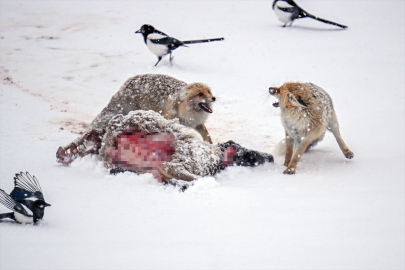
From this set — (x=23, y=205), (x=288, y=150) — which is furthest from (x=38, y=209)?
(x=288, y=150)

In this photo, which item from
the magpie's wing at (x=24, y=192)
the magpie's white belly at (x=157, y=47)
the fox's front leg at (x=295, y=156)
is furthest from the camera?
the magpie's white belly at (x=157, y=47)

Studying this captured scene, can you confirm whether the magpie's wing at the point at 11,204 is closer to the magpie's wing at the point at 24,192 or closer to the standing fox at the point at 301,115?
the magpie's wing at the point at 24,192

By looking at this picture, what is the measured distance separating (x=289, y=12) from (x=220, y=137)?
20.0 feet

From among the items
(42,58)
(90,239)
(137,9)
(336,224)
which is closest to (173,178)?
(90,239)

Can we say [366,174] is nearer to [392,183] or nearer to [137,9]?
[392,183]

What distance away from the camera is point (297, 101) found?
475cm

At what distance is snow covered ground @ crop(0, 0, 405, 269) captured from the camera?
104 inches

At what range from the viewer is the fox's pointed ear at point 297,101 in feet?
15.5

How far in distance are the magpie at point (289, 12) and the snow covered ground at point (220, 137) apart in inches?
14.3

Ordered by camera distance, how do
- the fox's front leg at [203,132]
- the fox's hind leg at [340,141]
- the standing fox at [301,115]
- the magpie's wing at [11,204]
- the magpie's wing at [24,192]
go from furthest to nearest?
1. the fox's front leg at [203,132]
2. the fox's hind leg at [340,141]
3. the standing fox at [301,115]
4. the magpie's wing at [24,192]
5. the magpie's wing at [11,204]

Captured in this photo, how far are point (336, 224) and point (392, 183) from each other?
54.3 inches

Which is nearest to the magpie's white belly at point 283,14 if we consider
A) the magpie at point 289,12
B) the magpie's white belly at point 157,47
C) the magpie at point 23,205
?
the magpie at point 289,12

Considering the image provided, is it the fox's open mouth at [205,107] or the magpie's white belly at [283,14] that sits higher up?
the fox's open mouth at [205,107]

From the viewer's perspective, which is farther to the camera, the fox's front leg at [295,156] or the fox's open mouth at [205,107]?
the fox's open mouth at [205,107]
